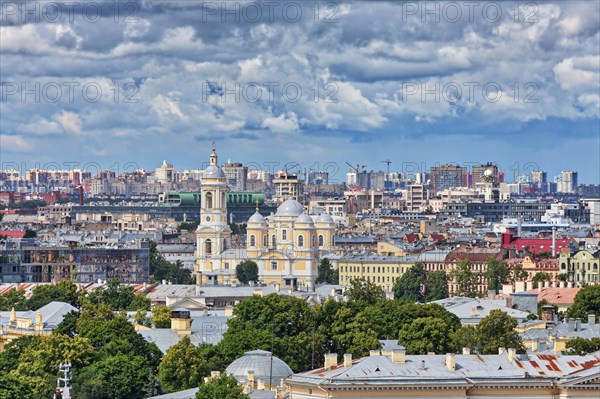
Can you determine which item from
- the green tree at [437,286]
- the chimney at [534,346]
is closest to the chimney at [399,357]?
the chimney at [534,346]

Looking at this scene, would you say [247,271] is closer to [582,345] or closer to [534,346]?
[534,346]

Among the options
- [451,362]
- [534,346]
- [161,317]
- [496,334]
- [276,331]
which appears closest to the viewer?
[451,362]

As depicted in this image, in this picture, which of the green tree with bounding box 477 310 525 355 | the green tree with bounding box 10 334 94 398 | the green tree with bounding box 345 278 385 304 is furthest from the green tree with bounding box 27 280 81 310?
the green tree with bounding box 477 310 525 355

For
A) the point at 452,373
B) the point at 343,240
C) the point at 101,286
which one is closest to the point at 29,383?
the point at 452,373

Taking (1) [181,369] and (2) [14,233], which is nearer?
(1) [181,369]

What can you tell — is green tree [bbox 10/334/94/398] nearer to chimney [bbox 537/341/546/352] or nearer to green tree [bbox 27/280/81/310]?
chimney [bbox 537/341/546/352]

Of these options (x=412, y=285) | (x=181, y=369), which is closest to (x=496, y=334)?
(x=181, y=369)
